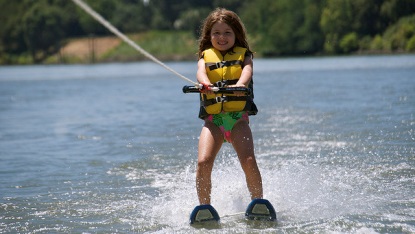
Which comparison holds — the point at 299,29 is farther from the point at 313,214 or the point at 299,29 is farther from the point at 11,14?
the point at 313,214

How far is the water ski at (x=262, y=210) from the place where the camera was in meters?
5.11

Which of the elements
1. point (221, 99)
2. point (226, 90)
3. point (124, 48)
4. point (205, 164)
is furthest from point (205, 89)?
point (124, 48)

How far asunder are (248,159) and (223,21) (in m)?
1.09

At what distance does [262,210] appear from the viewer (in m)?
5.11

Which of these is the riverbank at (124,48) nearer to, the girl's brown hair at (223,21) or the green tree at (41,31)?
the green tree at (41,31)

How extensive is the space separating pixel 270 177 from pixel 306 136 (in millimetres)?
3129

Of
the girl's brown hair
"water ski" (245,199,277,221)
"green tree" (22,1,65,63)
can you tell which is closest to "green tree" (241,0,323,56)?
"green tree" (22,1,65,63)

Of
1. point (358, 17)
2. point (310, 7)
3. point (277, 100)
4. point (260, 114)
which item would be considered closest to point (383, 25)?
point (358, 17)

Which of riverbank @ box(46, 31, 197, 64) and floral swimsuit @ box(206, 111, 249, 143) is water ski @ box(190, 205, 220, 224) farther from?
riverbank @ box(46, 31, 197, 64)

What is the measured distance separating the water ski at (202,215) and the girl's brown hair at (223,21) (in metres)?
1.29

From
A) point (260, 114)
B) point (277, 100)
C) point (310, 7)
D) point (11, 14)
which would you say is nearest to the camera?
point (260, 114)

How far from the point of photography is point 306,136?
9.79m

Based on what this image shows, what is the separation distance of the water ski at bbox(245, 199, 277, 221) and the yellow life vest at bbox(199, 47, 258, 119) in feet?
2.47

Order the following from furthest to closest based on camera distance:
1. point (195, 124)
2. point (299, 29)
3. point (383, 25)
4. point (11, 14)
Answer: point (11, 14) → point (299, 29) → point (383, 25) → point (195, 124)
